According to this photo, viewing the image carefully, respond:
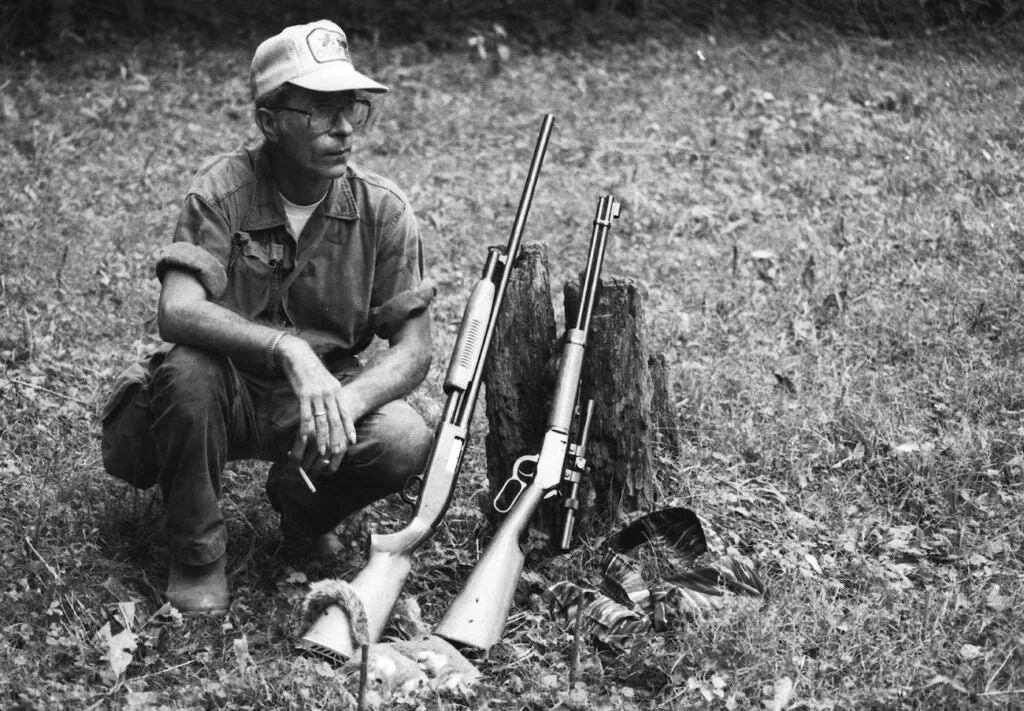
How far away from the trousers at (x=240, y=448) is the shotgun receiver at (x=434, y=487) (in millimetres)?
136

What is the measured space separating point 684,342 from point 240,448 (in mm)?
2852

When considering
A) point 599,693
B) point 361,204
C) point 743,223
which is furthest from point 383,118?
point 599,693

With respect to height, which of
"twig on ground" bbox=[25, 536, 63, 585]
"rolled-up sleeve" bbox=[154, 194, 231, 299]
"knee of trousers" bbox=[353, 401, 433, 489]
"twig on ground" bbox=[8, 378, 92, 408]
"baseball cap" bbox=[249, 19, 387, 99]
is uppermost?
"baseball cap" bbox=[249, 19, 387, 99]

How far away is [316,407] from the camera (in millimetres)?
4012

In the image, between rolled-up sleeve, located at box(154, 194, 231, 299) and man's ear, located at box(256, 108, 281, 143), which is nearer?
rolled-up sleeve, located at box(154, 194, 231, 299)

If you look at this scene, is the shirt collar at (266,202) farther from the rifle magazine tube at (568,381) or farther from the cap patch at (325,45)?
the rifle magazine tube at (568,381)

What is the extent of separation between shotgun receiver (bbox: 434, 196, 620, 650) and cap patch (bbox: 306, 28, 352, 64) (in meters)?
1.29

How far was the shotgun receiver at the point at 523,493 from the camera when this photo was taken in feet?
13.2

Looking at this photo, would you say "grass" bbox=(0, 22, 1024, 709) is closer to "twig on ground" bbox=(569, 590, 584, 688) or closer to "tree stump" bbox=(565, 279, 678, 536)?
"twig on ground" bbox=(569, 590, 584, 688)

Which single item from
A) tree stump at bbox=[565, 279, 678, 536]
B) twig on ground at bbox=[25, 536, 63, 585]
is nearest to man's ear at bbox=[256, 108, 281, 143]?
tree stump at bbox=[565, 279, 678, 536]

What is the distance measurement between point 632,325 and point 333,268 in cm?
121

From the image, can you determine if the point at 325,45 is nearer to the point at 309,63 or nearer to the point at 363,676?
the point at 309,63

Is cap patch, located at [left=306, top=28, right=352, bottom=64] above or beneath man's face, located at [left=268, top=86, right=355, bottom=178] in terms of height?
above

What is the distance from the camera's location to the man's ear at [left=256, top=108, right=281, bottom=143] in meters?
4.33
